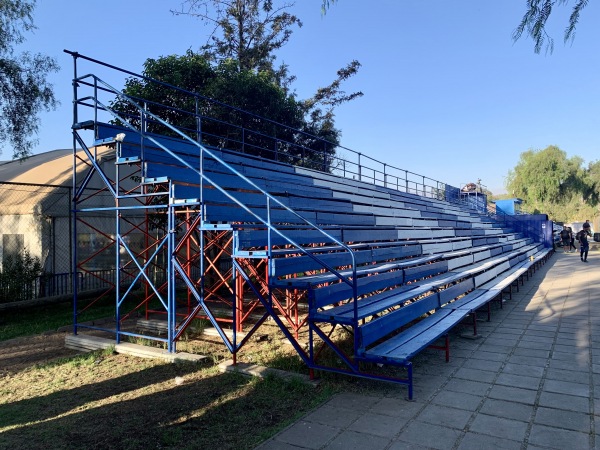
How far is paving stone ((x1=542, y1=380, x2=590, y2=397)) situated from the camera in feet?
13.4

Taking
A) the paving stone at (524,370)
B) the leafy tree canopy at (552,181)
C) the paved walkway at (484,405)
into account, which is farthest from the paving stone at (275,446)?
the leafy tree canopy at (552,181)

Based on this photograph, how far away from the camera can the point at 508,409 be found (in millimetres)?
3709

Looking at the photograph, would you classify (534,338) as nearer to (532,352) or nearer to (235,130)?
(532,352)

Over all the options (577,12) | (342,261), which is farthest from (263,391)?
(577,12)

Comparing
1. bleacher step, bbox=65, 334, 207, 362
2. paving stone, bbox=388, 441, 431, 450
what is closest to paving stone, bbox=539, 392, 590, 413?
paving stone, bbox=388, 441, 431, 450

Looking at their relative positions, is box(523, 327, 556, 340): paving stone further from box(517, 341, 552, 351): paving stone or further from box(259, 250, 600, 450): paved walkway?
box(517, 341, 552, 351): paving stone

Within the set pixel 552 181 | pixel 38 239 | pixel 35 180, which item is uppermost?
pixel 552 181

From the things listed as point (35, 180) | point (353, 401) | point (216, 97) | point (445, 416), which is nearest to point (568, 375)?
point (445, 416)

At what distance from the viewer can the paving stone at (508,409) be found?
3.56 meters

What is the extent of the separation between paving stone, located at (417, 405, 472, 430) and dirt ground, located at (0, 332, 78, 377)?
4.94 m

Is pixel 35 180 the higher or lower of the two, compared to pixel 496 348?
higher

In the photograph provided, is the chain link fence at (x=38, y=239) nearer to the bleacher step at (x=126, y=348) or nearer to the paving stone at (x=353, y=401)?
the bleacher step at (x=126, y=348)

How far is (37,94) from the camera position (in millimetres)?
10469

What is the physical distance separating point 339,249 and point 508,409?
11.0 feet
